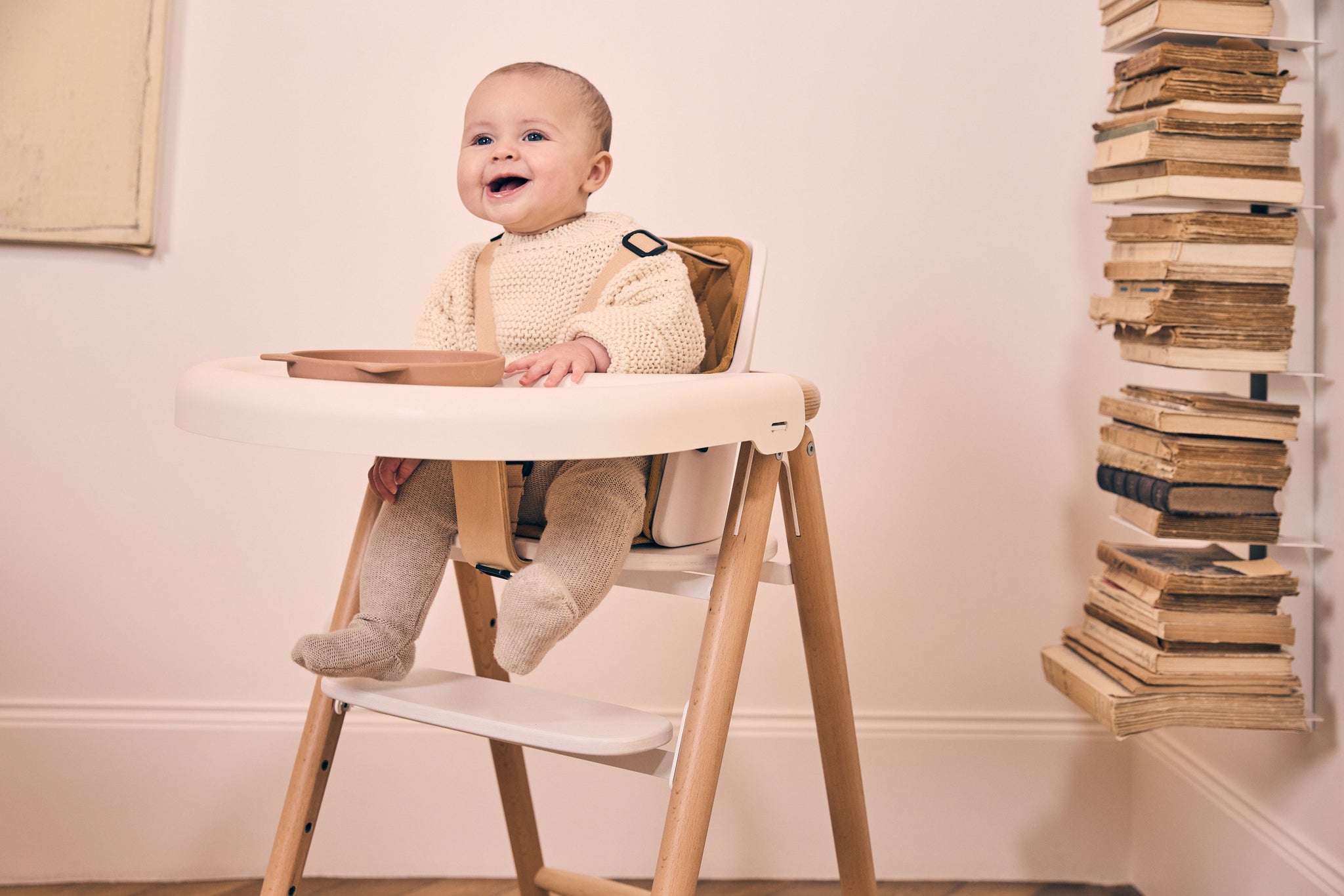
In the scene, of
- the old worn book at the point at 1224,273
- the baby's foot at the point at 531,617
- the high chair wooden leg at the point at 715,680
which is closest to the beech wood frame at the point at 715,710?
the high chair wooden leg at the point at 715,680

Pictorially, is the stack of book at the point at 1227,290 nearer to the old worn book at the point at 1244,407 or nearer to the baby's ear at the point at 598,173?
the old worn book at the point at 1244,407

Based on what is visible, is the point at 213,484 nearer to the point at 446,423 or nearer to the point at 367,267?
the point at 367,267

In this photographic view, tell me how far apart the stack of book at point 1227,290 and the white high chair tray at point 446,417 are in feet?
2.05

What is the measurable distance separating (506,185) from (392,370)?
0.36 metres

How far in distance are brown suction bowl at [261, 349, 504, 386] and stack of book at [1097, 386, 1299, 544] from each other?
732 mm

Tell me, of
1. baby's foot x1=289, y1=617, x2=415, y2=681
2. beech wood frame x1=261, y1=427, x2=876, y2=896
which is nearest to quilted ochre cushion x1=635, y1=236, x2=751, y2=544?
beech wood frame x1=261, y1=427, x2=876, y2=896

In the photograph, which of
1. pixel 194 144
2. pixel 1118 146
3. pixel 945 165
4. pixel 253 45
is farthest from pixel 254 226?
pixel 1118 146

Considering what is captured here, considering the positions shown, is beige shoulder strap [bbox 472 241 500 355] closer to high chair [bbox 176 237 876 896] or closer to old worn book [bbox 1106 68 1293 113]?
high chair [bbox 176 237 876 896]

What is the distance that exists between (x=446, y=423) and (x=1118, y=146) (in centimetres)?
88

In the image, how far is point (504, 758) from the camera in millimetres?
1205

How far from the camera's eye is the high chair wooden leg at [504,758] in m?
1.16

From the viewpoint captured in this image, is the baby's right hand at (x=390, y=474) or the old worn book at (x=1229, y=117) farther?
the old worn book at (x=1229, y=117)

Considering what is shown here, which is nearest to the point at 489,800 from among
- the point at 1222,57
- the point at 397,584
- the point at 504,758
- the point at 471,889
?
the point at 471,889

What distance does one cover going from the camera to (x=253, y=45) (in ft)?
4.78
